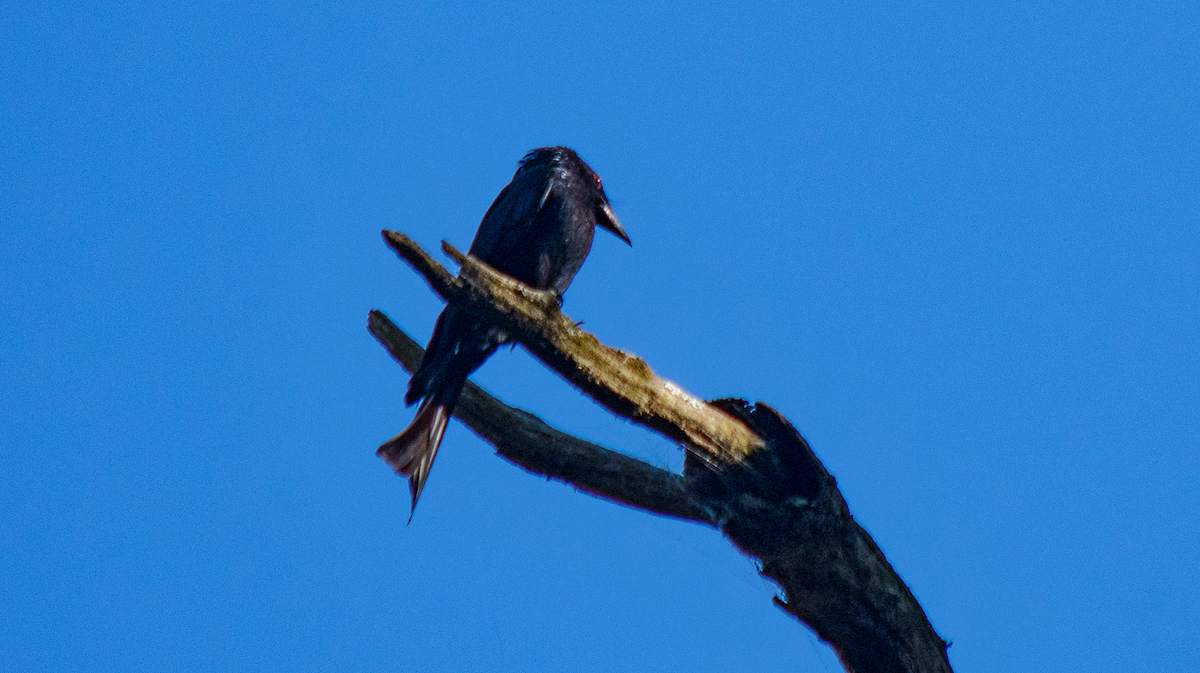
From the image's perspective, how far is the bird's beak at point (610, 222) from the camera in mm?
6078

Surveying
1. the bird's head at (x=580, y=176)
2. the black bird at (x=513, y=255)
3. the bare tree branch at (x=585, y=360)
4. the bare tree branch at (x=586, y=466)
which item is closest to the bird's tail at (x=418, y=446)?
the black bird at (x=513, y=255)

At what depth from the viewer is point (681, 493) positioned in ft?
12.6

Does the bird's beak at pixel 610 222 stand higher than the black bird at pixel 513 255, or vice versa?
the bird's beak at pixel 610 222

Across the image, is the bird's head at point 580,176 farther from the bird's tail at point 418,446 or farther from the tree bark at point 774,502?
the tree bark at point 774,502

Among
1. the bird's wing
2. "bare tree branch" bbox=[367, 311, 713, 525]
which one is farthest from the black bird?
"bare tree branch" bbox=[367, 311, 713, 525]

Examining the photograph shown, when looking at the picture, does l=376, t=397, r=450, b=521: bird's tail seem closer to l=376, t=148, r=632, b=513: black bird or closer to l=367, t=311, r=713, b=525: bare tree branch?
l=376, t=148, r=632, b=513: black bird

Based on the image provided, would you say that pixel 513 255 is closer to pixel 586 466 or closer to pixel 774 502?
pixel 586 466

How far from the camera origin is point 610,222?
20.1ft

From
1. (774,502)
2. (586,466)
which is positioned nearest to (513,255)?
(586,466)

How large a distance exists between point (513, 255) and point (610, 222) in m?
0.94

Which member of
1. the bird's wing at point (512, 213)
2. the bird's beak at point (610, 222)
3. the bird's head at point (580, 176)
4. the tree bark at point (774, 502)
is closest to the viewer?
the tree bark at point (774, 502)

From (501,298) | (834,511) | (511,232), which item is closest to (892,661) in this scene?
(834,511)

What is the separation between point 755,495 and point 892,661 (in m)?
0.74

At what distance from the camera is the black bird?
14.4ft
